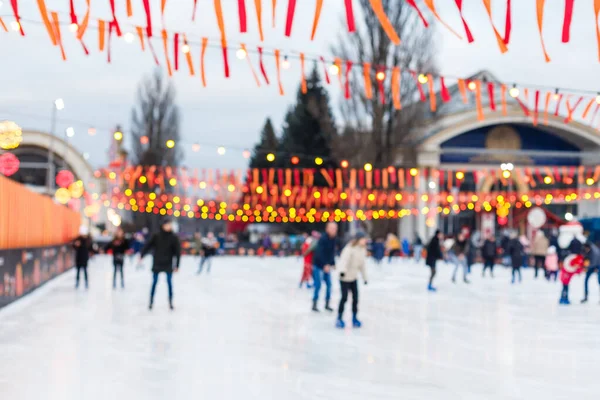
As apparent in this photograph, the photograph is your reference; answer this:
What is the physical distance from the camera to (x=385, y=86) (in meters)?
39.8

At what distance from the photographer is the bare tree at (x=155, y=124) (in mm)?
53281

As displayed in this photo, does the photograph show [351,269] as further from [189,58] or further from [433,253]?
[433,253]

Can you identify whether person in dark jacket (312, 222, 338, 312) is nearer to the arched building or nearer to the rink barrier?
the rink barrier

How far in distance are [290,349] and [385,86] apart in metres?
30.9

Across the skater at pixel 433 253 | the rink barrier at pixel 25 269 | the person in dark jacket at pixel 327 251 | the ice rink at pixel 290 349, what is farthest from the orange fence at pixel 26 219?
the skater at pixel 433 253

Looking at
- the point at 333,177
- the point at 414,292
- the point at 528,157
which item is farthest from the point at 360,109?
the point at 414,292

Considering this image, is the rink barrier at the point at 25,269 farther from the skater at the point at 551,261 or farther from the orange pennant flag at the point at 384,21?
the skater at the point at 551,261

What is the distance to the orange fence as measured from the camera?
49.1ft

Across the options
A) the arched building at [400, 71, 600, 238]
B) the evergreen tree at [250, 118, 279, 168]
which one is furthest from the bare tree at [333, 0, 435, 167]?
the evergreen tree at [250, 118, 279, 168]

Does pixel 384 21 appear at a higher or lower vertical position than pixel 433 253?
higher

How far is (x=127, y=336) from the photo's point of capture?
1093 cm

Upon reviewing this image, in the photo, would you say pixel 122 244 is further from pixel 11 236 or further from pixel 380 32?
pixel 380 32

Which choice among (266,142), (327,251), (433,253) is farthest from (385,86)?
(266,142)

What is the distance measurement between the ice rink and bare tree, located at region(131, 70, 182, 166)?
35548 millimetres
